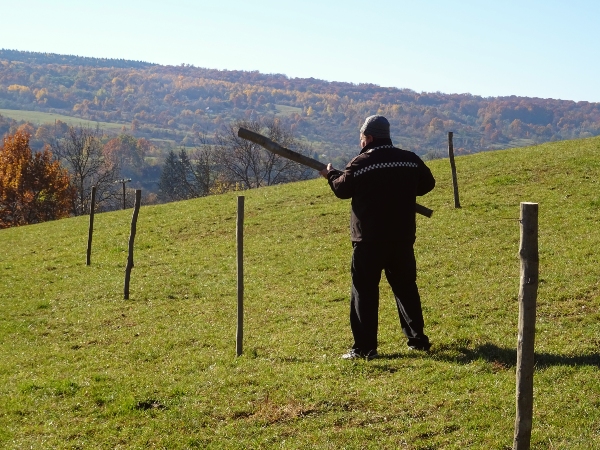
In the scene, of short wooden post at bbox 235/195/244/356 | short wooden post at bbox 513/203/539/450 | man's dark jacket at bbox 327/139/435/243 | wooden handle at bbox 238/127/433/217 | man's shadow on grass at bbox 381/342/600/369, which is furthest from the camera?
short wooden post at bbox 235/195/244/356

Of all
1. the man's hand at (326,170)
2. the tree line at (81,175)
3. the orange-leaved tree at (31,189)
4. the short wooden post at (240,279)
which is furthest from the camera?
the tree line at (81,175)

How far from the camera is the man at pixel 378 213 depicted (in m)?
9.11

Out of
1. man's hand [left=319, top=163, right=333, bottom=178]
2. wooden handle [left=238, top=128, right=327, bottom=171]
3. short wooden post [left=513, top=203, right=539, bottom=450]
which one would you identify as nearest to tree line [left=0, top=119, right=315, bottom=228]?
wooden handle [left=238, top=128, right=327, bottom=171]

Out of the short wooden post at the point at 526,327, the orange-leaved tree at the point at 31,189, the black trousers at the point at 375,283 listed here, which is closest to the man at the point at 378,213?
the black trousers at the point at 375,283

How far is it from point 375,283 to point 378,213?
102 cm

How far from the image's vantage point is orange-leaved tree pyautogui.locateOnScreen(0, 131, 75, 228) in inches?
2480

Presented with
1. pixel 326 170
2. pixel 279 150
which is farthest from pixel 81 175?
pixel 326 170

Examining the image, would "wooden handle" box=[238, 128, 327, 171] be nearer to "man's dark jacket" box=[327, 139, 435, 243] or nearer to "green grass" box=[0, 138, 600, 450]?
"man's dark jacket" box=[327, 139, 435, 243]

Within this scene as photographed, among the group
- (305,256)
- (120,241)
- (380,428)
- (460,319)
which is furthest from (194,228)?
(380,428)

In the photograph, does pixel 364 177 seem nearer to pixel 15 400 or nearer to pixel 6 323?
pixel 15 400

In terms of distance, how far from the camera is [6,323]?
15992 mm

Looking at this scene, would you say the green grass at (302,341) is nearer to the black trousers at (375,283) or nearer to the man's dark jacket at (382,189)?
the black trousers at (375,283)

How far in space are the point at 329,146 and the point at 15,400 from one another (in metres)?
171

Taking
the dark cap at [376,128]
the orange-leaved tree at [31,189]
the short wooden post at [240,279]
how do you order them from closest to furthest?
the dark cap at [376,128], the short wooden post at [240,279], the orange-leaved tree at [31,189]
